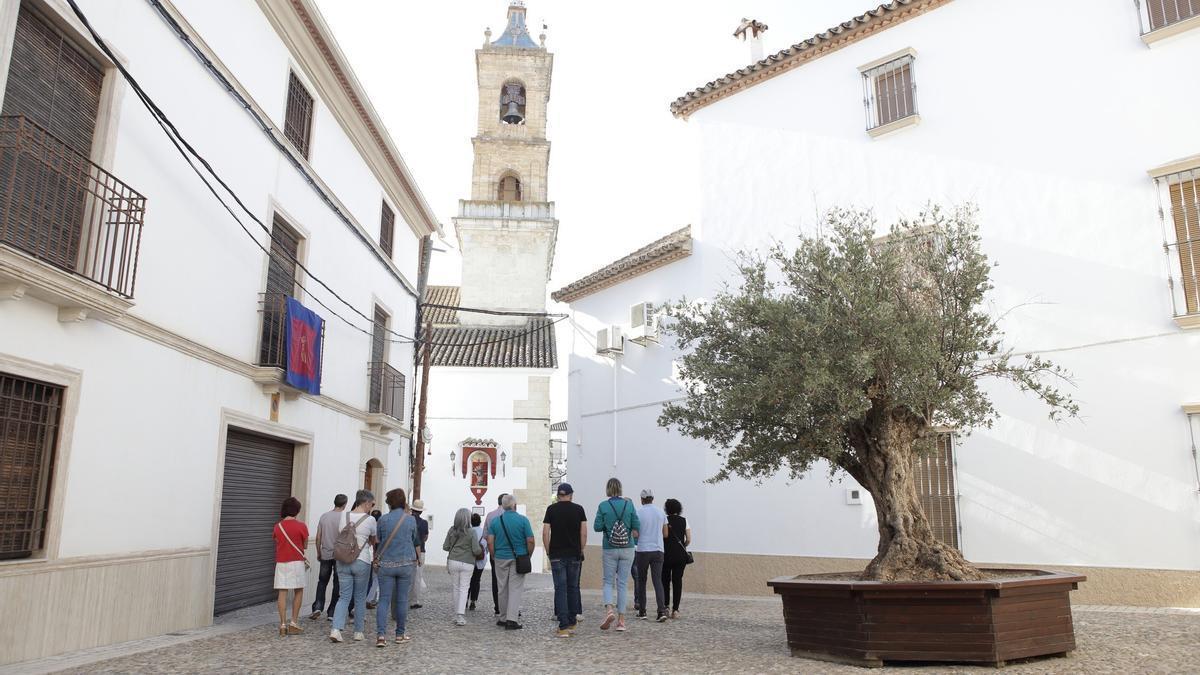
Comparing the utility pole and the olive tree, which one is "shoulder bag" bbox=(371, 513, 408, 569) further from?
the utility pole

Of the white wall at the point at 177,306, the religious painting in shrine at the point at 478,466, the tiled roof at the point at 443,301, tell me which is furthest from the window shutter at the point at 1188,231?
the tiled roof at the point at 443,301

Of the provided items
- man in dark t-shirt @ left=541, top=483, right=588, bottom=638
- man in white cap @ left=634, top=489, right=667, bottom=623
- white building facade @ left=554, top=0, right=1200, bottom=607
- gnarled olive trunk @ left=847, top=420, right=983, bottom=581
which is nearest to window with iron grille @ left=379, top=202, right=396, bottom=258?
white building facade @ left=554, top=0, right=1200, bottom=607

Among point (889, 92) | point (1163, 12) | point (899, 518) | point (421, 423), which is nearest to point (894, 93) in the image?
point (889, 92)

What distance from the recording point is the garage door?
9930 millimetres

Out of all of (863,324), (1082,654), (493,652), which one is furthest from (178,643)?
(1082,654)

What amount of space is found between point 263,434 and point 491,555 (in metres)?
3.45

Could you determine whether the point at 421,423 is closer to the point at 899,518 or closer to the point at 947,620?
the point at 899,518

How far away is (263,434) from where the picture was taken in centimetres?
1075

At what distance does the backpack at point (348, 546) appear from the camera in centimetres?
819

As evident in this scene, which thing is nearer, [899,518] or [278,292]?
Result: [899,518]

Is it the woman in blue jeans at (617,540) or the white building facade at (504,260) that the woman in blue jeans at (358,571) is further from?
the white building facade at (504,260)

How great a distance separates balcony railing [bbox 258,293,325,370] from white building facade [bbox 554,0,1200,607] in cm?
712

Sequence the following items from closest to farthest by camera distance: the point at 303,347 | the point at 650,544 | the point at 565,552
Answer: the point at 565,552
the point at 650,544
the point at 303,347

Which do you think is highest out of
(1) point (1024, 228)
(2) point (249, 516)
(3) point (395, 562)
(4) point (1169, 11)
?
(4) point (1169, 11)
